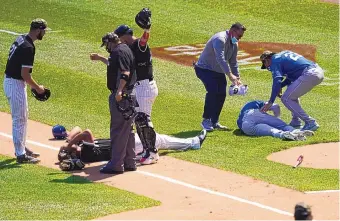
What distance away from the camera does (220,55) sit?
51.9 ft

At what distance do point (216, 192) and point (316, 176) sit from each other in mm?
1592

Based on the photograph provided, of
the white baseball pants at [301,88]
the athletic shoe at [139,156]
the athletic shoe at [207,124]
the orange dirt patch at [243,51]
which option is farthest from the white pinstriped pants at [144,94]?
the orange dirt patch at [243,51]

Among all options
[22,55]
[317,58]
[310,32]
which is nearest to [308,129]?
[22,55]

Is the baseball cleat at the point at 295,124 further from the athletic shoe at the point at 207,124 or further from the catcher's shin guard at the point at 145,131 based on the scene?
the catcher's shin guard at the point at 145,131

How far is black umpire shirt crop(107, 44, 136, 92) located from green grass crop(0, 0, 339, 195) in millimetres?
1725

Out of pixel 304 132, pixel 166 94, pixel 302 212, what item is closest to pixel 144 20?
pixel 304 132

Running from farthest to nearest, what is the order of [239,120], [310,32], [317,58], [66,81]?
[310,32]
[317,58]
[66,81]
[239,120]

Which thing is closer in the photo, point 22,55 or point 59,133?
point 22,55

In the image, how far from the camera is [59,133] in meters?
15.1

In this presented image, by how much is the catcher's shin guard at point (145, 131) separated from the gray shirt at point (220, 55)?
7.95ft

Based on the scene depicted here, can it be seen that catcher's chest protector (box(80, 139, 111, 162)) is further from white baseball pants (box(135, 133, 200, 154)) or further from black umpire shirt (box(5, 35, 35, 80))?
black umpire shirt (box(5, 35, 35, 80))

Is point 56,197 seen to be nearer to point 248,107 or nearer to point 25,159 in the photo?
point 25,159

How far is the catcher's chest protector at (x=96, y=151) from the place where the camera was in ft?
44.8

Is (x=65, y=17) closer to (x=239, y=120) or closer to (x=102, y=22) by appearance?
(x=102, y=22)
